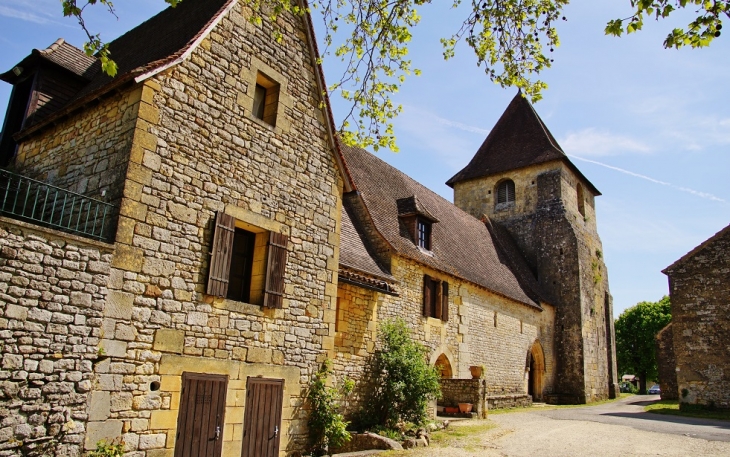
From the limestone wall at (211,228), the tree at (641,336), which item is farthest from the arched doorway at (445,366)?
the tree at (641,336)

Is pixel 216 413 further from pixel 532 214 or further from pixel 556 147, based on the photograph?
pixel 556 147

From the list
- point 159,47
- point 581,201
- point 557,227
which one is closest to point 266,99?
point 159,47

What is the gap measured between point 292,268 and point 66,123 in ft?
14.2

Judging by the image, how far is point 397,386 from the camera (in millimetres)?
11086

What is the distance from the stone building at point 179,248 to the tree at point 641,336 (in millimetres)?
38093

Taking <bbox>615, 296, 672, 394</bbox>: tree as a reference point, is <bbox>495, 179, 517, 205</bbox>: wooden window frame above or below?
above

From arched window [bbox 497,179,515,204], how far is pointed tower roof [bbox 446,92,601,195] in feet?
2.78

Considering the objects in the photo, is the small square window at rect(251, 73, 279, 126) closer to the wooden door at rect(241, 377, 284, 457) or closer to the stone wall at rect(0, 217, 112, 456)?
the stone wall at rect(0, 217, 112, 456)

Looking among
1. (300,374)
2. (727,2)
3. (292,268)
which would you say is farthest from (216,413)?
(727,2)

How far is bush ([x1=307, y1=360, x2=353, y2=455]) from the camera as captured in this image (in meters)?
8.76

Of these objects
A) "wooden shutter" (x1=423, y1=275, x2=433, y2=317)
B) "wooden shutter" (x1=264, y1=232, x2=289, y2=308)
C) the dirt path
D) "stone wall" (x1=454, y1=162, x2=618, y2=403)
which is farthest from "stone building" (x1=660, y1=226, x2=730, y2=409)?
"wooden shutter" (x1=264, y1=232, x2=289, y2=308)

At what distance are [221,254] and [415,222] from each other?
8669 millimetres

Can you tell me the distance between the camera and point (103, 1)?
16.5ft

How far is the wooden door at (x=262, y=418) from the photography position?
7.76 metres
